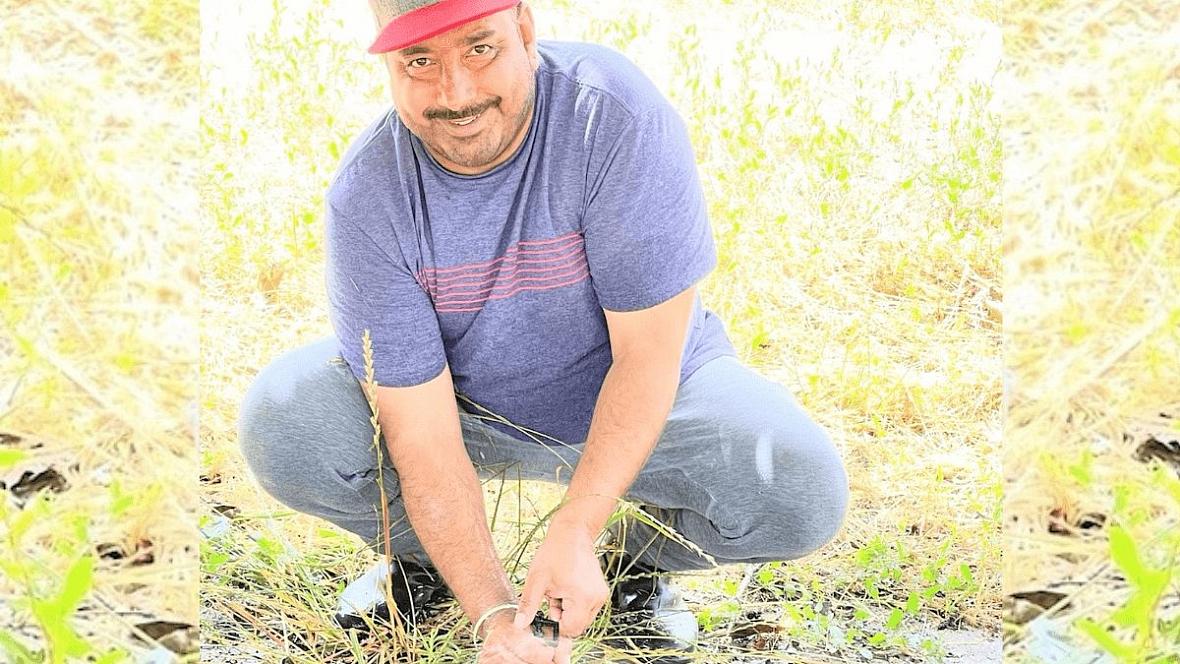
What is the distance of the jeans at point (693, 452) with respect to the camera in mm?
1457

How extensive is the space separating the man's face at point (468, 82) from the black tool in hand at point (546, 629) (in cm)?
52

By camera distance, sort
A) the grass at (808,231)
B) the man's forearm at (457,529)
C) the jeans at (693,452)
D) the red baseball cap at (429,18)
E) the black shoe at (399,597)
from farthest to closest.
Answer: the grass at (808,231)
the black shoe at (399,597)
the jeans at (693,452)
the man's forearm at (457,529)
the red baseball cap at (429,18)

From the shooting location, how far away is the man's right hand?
1.29 m

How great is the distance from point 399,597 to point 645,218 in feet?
2.09

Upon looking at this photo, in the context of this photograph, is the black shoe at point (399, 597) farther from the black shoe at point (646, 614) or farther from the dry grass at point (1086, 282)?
the dry grass at point (1086, 282)

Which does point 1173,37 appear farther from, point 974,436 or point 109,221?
point 109,221

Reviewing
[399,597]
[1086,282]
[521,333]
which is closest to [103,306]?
[399,597]

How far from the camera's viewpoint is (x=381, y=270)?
1348 millimetres

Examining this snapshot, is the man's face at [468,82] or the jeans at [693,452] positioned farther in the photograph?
the jeans at [693,452]

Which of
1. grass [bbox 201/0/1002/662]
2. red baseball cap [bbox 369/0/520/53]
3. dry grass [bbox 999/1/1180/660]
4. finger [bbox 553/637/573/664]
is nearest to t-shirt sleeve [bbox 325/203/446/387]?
red baseball cap [bbox 369/0/520/53]

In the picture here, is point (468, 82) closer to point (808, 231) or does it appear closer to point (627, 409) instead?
point (627, 409)

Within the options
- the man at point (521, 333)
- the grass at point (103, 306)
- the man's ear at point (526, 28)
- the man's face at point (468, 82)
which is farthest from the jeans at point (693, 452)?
the man's ear at point (526, 28)

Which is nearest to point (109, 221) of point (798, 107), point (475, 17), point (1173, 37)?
point (475, 17)

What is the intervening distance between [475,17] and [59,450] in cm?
A: 95
